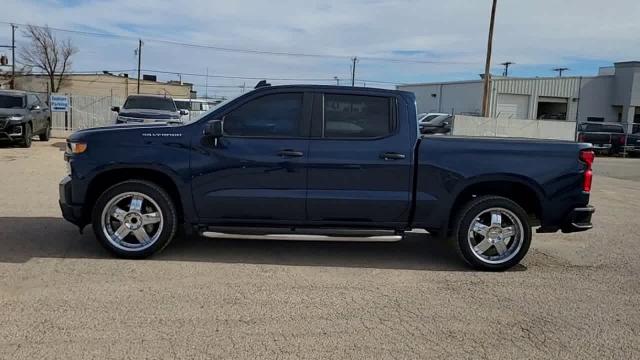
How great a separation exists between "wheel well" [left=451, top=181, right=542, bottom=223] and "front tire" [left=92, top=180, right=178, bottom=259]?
117 inches

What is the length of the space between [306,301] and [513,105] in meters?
47.3

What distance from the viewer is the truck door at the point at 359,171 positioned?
232 inches

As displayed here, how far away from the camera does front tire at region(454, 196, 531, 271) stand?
5.99 meters

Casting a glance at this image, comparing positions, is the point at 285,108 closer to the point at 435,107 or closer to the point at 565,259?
the point at 565,259

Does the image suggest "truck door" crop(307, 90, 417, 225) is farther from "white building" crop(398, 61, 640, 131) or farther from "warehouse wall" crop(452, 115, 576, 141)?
"white building" crop(398, 61, 640, 131)

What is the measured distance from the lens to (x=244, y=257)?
6262mm

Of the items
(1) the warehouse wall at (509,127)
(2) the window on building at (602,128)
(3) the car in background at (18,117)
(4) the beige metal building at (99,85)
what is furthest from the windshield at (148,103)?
(4) the beige metal building at (99,85)

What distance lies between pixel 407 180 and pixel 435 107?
52468mm

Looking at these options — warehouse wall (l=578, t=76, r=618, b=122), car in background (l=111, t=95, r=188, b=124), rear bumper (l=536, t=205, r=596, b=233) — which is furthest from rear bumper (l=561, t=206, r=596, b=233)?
warehouse wall (l=578, t=76, r=618, b=122)

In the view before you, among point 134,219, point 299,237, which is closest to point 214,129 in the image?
point 134,219

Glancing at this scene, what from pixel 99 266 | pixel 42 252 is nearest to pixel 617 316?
pixel 99 266

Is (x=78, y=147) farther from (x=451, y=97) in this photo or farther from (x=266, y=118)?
(x=451, y=97)

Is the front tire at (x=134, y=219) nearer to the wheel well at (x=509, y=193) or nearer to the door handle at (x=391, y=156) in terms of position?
the door handle at (x=391, y=156)

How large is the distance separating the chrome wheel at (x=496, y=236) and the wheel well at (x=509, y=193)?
26cm
